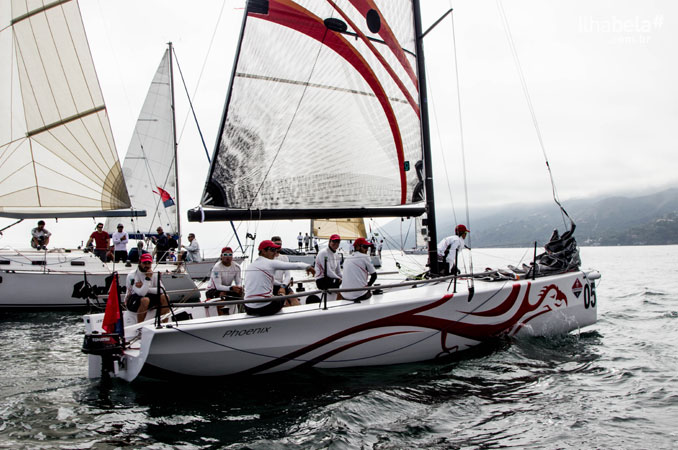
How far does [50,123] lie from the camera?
10.8 meters

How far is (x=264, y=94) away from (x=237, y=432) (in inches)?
179

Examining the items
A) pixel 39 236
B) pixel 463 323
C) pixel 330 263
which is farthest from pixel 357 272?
pixel 39 236

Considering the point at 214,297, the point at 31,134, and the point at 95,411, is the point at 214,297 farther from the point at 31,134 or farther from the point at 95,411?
the point at 31,134

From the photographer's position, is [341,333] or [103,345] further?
[341,333]

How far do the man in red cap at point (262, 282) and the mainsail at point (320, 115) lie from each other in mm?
1015

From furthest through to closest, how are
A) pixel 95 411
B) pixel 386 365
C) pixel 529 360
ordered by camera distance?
pixel 529 360 → pixel 386 365 → pixel 95 411

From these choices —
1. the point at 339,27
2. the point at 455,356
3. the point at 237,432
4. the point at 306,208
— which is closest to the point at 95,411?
the point at 237,432

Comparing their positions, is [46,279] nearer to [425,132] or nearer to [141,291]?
[141,291]

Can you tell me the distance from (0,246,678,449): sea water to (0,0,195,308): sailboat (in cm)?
512

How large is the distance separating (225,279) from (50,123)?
6.99 meters

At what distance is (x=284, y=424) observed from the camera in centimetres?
413

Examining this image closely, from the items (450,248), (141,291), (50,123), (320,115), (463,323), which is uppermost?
(50,123)

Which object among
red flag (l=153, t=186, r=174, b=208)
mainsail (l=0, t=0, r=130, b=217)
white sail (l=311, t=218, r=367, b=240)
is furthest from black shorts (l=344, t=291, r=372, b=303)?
white sail (l=311, t=218, r=367, b=240)

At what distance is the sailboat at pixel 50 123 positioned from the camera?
10.6 metres
